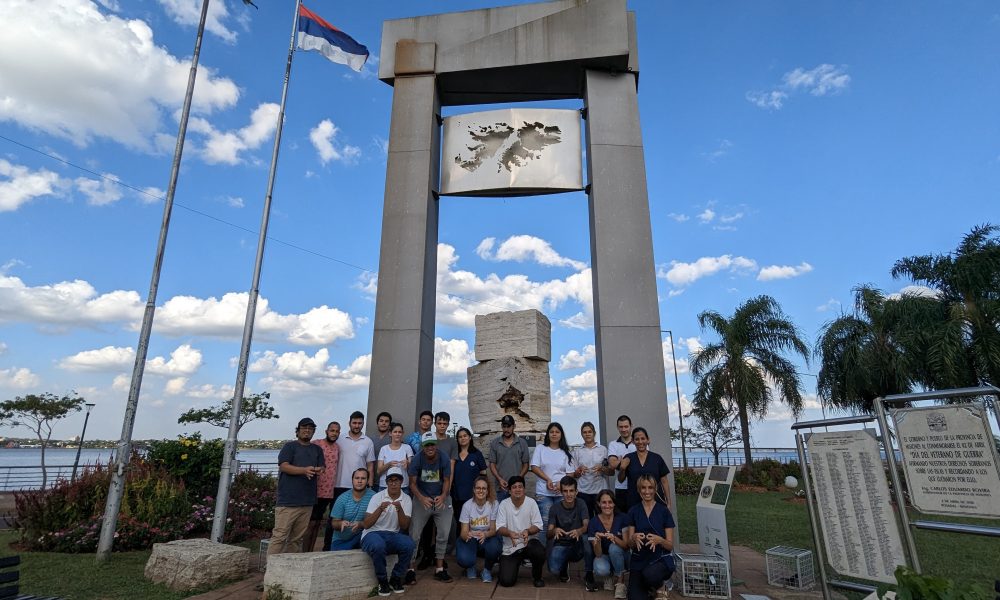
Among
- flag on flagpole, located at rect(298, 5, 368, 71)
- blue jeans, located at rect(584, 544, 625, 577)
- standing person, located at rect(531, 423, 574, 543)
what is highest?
flag on flagpole, located at rect(298, 5, 368, 71)

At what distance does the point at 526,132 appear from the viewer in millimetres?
9453

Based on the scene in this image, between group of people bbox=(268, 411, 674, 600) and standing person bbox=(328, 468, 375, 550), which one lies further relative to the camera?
standing person bbox=(328, 468, 375, 550)

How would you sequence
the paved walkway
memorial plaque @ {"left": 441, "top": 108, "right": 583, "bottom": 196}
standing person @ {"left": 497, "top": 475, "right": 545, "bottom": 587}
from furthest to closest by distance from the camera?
memorial plaque @ {"left": 441, "top": 108, "right": 583, "bottom": 196} < standing person @ {"left": 497, "top": 475, "right": 545, "bottom": 587} < the paved walkway

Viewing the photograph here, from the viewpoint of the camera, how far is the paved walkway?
5074 mm

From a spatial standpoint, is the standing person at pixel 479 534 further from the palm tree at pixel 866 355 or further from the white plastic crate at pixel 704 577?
the palm tree at pixel 866 355

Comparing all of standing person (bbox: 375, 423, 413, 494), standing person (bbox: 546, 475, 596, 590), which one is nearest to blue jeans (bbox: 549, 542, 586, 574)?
standing person (bbox: 546, 475, 596, 590)

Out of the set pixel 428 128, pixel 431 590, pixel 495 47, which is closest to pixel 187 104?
pixel 428 128

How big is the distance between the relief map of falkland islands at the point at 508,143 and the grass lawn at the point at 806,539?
718 cm

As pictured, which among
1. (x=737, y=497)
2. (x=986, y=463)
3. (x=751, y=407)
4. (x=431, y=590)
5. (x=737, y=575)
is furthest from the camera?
(x=751, y=407)

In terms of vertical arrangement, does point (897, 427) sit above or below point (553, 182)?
below

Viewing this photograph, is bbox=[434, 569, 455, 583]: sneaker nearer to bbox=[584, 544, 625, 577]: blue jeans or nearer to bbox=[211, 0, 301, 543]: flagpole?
bbox=[584, 544, 625, 577]: blue jeans

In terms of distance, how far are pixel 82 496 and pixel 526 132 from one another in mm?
9250

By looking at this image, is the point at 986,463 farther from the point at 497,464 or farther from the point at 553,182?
the point at 553,182

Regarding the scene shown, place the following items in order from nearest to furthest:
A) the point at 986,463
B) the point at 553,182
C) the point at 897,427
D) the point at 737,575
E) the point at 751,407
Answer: the point at 986,463, the point at 897,427, the point at 737,575, the point at 553,182, the point at 751,407
